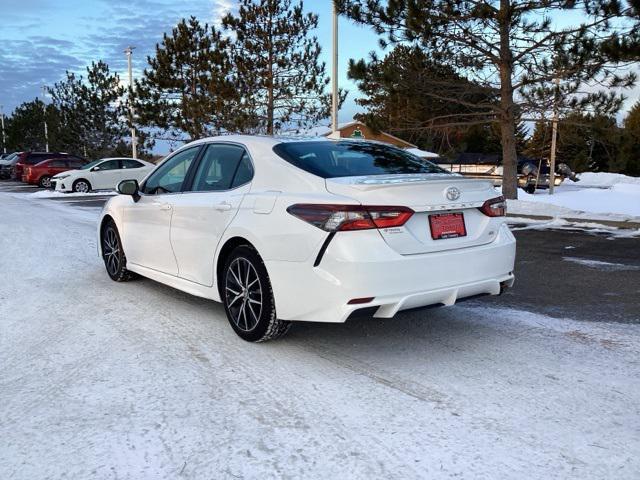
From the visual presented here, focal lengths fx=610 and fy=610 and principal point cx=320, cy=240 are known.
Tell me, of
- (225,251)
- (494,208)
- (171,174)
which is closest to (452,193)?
(494,208)

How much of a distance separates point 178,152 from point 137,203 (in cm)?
81

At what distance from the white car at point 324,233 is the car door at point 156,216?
0.15ft

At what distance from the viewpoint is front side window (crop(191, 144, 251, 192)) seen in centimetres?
487

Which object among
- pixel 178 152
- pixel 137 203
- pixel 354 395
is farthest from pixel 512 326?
pixel 137 203

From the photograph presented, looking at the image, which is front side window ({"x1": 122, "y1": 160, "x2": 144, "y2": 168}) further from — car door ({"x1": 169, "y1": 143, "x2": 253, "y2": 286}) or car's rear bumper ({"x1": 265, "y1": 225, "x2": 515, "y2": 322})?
car's rear bumper ({"x1": 265, "y1": 225, "x2": 515, "y2": 322})

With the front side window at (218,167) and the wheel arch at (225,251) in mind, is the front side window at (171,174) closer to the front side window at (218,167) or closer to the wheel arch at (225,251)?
the front side window at (218,167)

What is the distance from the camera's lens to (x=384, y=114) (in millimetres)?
17516

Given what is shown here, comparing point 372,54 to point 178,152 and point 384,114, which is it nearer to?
point 384,114

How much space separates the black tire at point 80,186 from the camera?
2494 cm

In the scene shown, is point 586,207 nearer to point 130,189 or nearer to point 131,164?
point 130,189

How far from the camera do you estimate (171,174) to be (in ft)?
19.0

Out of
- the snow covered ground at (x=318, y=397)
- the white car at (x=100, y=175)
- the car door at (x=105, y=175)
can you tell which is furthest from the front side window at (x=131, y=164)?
the snow covered ground at (x=318, y=397)

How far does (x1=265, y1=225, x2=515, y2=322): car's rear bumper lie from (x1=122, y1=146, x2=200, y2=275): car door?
1.71 metres

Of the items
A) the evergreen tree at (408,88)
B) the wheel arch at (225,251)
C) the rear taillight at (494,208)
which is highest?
the evergreen tree at (408,88)
